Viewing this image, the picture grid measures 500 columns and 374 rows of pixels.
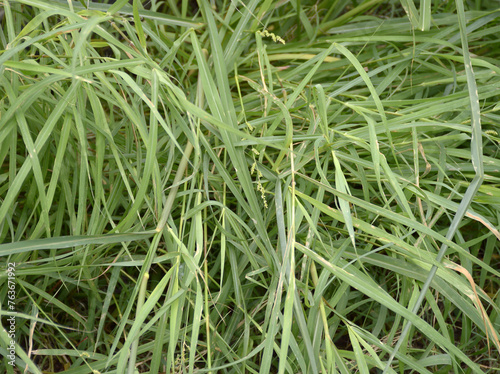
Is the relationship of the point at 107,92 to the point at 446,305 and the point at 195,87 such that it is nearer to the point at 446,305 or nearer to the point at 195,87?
the point at 195,87

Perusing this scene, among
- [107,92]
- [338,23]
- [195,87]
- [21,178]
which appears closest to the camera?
[21,178]

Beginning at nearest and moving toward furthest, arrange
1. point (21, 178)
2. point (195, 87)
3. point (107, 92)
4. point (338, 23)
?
point (21, 178) < point (107, 92) < point (195, 87) < point (338, 23)

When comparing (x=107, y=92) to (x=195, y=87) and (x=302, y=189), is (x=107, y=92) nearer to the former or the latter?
(x=195, y=87)

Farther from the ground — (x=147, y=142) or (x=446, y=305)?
(x=147, y=142)

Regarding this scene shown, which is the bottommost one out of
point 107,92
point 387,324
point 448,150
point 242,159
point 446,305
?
point 387,324

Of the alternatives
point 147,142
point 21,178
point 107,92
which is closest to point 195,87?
point 107,92

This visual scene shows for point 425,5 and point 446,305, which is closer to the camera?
point 425,5

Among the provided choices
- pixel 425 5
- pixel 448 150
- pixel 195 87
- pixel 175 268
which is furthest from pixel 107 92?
pixel 448 150
